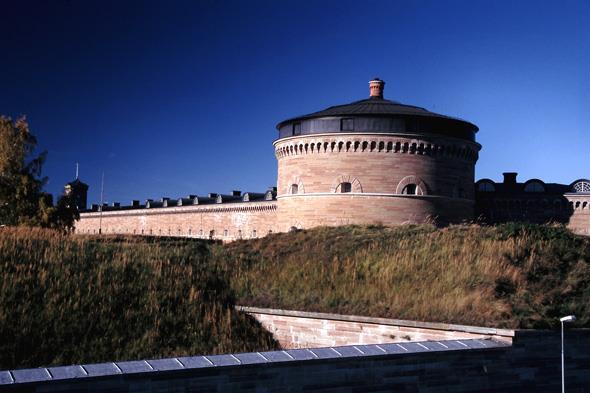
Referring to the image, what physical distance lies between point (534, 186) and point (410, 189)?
447 inches

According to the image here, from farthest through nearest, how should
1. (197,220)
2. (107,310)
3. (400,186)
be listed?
(197,220) < (400,186) < (107,310)

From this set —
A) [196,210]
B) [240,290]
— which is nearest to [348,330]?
[240,290]

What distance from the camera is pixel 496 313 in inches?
376

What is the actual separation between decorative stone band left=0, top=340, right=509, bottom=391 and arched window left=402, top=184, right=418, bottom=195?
2301 centimetres

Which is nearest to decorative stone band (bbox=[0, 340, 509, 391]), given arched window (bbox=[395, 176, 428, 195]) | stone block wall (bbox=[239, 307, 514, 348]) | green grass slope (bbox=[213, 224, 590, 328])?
stone block wall (bbox=[239, 307, 514, 348])

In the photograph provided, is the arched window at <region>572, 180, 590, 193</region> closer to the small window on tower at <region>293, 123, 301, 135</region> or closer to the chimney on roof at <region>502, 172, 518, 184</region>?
the chimney on roof at <region>502, 172, 518, 184</region>

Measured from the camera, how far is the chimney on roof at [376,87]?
36.4m

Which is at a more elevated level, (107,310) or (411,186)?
(411,186)

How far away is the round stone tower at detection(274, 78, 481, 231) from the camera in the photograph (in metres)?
30.6

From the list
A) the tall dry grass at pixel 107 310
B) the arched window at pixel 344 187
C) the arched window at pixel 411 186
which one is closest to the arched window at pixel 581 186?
the arched window at pixel 411 186

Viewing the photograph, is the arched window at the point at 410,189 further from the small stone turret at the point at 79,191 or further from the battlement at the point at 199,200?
the small stone turret at the point at 79,191

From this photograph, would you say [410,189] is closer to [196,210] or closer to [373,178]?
[373,178]

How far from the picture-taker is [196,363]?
641 cm

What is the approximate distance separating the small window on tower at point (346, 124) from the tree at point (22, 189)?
1464 centimetres
